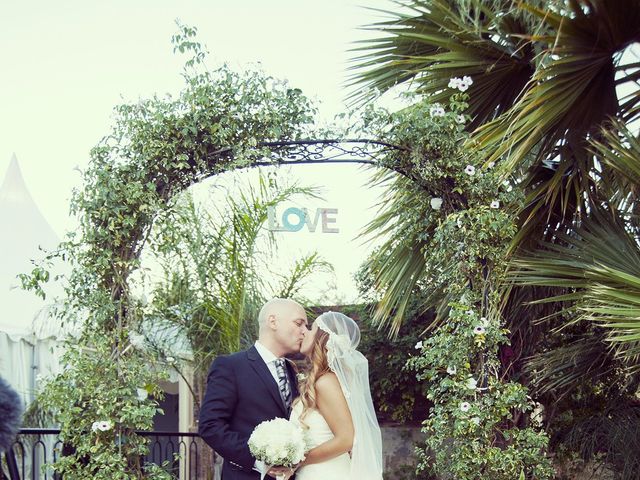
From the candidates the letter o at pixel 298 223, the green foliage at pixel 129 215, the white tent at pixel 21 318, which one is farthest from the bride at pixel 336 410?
the white tent at pixel 21 318

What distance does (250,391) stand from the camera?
390 cm

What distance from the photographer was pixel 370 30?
6.44 m

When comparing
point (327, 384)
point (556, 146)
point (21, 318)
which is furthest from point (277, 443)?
point (21, 318)

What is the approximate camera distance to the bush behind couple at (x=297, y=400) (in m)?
3.83

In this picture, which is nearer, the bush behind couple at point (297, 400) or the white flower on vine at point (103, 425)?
the bush behind couple at point (297, 400)

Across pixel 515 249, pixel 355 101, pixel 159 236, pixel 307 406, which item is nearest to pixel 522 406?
pixel 515 249

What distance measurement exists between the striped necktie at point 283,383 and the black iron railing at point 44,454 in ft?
2.91

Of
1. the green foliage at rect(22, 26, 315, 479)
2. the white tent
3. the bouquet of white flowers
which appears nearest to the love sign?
the green foliage at rect(22, 26, 315, 479)

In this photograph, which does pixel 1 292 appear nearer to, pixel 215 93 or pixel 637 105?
pixel 215 93

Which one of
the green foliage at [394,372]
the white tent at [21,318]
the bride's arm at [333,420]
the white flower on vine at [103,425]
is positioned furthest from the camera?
the green foliage at [394,372]

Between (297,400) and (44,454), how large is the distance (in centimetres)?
185

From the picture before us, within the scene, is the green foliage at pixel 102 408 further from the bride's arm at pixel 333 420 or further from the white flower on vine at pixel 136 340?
the bride's arm at pixel 333 420

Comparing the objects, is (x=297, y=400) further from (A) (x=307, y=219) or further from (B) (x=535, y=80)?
(B) (x=535, y=80)

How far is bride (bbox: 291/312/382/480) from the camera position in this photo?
394 cm
